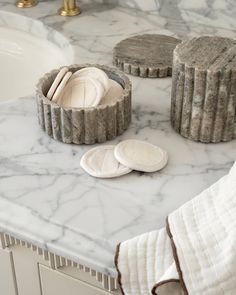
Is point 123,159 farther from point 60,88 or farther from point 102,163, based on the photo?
point 60,88

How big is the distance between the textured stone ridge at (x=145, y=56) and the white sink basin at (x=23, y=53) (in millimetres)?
166

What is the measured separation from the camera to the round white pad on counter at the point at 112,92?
810mm

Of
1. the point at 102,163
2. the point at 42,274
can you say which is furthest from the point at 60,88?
the point at 42,274

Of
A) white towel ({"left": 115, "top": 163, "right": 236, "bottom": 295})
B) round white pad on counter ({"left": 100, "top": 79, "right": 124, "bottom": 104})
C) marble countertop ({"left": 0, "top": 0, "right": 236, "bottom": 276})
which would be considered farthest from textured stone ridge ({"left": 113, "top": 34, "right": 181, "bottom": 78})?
white towel ({"left": 115, "top": 163, "right": 236, "bottom": 295})

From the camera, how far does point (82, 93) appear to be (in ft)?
2.69

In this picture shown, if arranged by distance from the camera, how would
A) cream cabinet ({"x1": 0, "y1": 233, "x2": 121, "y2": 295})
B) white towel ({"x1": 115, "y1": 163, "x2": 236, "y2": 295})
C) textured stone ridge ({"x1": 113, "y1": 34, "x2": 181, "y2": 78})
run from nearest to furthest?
white towel ({"x1": 115, "y1": 163, "x2": 236, "y2": 295})
cream cabinet ({"x1": 0, "y1": 233, "x2": 121, "y2": 295})
textured stone ridge ({"x1": 113, "y1": 34, "x2": 181, "y2": 78})

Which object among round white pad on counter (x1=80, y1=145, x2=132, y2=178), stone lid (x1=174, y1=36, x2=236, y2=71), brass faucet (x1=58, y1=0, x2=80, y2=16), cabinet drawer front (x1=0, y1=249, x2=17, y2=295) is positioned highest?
stone lid (x1=174, y1=36, x2=236, y2=71)

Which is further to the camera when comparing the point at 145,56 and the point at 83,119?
the point at 145,56

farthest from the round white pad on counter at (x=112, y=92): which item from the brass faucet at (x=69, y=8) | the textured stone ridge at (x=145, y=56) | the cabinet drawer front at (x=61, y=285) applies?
the brass faucet at (x=69, y=8)

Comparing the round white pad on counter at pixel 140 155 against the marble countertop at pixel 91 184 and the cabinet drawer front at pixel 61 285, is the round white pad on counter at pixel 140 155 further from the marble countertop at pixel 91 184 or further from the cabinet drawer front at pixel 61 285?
the cabinet drawer front at pixel 61 285

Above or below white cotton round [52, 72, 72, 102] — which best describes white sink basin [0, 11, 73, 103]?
below

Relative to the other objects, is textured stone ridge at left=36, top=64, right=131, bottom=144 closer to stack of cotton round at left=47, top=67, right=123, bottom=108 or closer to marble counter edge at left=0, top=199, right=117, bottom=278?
stack of cotton round at left=47, top=67, right=123, bottom=108

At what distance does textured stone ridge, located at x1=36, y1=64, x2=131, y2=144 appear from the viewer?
30.4 inches

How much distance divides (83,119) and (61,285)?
0.21m
